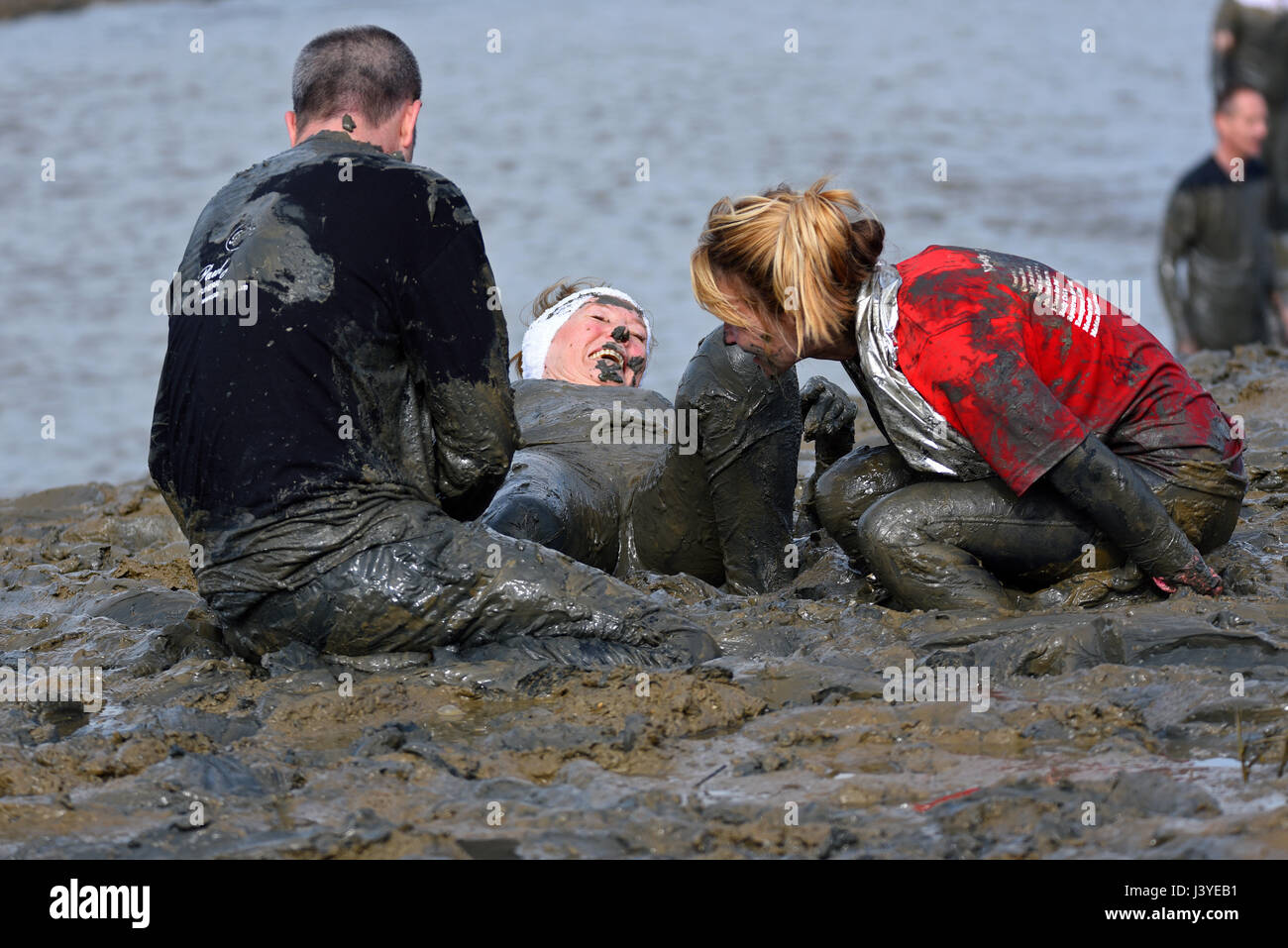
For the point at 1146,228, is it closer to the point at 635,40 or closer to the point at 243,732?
the point at 635,40

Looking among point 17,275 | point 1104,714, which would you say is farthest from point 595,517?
point 17,275

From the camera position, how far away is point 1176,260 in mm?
10156

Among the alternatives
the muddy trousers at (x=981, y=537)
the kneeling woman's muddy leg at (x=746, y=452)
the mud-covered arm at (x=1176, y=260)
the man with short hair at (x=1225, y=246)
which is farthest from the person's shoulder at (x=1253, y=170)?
the kneeling woman's muddy leg at (x=746, y=452)

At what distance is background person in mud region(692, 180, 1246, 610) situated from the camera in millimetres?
3910

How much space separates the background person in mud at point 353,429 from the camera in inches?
150

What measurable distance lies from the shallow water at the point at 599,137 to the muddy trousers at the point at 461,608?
5.57 m

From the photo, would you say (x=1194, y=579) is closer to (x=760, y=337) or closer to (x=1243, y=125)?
(x=760, y=337)

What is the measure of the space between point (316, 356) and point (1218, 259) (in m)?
7.89

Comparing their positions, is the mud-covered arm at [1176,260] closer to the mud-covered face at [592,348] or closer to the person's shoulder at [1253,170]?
the person's shoulder at [1253,170]

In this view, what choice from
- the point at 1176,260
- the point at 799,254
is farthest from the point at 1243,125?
the point at 799,254

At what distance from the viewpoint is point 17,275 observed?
42.8 ft

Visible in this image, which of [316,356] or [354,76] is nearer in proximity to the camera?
[316,356]

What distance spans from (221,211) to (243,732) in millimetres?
1387

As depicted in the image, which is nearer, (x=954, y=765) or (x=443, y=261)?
(x=954, y=765)
